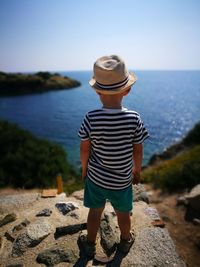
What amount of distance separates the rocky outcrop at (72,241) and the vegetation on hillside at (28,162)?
426 cm

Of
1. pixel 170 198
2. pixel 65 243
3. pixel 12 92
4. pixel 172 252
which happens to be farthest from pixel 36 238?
pixel 12 92

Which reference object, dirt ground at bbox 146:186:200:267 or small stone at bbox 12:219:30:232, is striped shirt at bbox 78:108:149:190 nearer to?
small stone at bbox 12:219:30:232

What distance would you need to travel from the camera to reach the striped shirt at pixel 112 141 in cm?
Result: 269

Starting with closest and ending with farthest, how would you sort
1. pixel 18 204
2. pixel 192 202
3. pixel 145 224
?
pixel 145 224 < pixel 18 204 < pixel 192 202

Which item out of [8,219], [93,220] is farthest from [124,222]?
[8,219]

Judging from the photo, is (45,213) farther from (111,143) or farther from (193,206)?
(193,206)

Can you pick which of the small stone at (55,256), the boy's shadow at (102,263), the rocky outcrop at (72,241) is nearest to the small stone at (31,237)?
the rocky outcrop at (72,241)

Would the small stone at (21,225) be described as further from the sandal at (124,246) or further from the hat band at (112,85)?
the hat band at (112,85)

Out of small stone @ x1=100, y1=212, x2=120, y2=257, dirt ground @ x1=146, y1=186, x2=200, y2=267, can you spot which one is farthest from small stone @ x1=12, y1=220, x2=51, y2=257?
dirt ground @ x1=146, y1=186, x2=200, y2=267

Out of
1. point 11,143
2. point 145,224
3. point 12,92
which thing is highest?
point 12,92

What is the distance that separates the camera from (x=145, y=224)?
4074 mm

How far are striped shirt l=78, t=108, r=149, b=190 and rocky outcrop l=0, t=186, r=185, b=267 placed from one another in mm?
956

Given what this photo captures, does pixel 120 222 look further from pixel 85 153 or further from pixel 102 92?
pixel 102 92

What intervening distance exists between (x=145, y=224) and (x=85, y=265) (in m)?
1.24
